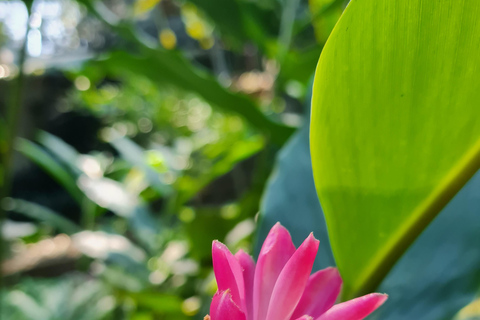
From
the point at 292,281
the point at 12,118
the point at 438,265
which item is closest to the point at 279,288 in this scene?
the point at 292,281

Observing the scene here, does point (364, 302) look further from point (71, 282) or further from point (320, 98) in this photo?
point (71, 282)

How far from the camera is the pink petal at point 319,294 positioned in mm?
148

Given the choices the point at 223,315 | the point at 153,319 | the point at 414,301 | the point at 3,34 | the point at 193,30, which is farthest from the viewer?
the point at 3,34

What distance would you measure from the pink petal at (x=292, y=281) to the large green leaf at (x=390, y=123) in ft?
0.21

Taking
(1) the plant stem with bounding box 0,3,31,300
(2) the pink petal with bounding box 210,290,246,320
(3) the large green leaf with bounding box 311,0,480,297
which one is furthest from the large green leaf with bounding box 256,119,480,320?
(1) the plant stem with bounding box 0,3,31,300

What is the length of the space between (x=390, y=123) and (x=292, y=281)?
0.09 meters

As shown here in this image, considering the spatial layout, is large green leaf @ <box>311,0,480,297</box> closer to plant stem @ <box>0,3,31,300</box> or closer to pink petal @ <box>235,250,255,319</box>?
pink petal @ <box>235,250,255,319</box>

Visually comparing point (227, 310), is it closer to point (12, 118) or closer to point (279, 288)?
point (279, 288)

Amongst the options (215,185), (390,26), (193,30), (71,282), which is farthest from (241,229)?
(215,185)

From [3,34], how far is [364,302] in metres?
2.50

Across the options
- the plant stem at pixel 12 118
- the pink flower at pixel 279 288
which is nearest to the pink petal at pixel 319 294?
the pink flower at pixel 279 288

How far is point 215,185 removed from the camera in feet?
6.95

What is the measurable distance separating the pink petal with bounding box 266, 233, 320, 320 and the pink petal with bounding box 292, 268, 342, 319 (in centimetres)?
1

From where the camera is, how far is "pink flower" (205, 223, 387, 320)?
0.40ft
